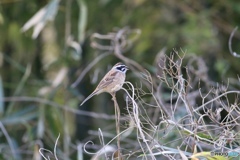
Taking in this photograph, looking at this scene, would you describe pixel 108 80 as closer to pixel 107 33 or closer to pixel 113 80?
pixel 113 80

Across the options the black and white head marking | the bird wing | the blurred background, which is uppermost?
the black and white head marking

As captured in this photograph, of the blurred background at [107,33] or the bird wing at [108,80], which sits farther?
the blurred background at [107,33]

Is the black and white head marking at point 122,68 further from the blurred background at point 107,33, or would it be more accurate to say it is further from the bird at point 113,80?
the blurred background at point 107,33

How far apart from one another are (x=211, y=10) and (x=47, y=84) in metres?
2.71

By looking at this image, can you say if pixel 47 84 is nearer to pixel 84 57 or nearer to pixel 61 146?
pixel 61 146

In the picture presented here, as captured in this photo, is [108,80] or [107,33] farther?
[107,33]

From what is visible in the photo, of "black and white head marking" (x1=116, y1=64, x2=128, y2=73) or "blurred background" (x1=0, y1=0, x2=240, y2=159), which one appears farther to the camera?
"blurred background" (x1=0, y1=0, x2=240, y2=159)

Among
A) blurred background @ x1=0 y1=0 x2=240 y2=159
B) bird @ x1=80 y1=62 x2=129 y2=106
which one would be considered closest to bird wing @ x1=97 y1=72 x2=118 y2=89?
bird @ x1=80 y1=62 x2=129 y2=106

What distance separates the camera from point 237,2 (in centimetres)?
836

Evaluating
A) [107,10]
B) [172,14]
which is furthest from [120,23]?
[172,14]

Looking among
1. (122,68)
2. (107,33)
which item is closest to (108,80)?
(122,68)

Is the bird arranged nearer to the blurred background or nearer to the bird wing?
the bird wing

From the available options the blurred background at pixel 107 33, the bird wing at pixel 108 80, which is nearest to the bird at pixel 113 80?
the bird wing at pixel 108 80

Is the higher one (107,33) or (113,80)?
(113,80)
